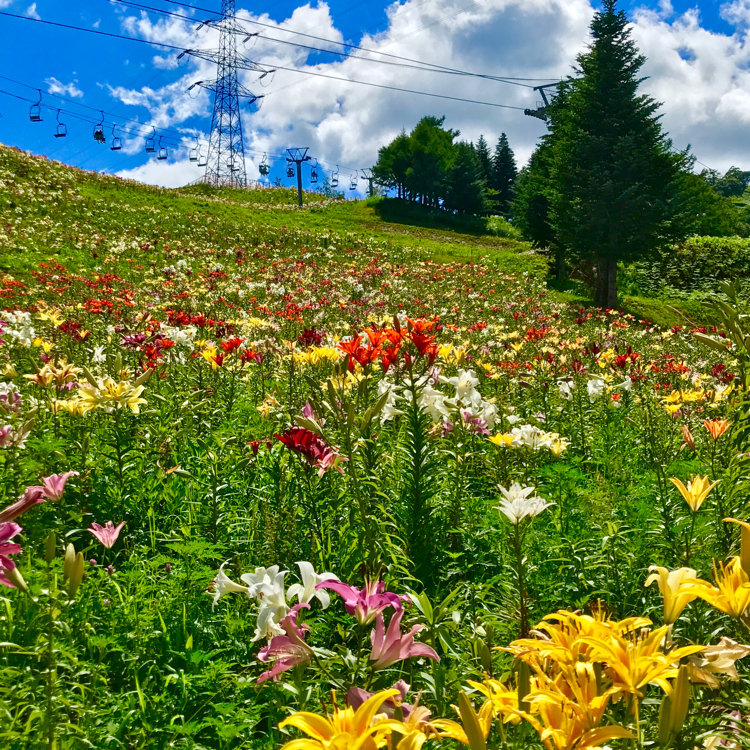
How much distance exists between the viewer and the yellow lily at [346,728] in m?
0.59

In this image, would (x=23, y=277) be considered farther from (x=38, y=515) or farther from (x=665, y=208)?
(x=665, y=208)

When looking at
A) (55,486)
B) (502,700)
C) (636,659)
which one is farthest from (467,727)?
(55,486)

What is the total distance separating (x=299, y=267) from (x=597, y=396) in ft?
29.5

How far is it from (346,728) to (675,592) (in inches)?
20.4

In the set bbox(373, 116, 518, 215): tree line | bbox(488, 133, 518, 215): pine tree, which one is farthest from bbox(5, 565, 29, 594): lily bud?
bbox(488, 133, 518, 215): pine tree

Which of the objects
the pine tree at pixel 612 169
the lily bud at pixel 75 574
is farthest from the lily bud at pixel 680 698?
the pine tree at pixel 612 169

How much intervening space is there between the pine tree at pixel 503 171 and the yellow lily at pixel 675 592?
192 feet

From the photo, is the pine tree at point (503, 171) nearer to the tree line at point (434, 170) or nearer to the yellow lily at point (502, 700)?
the tree line at point (434, 170)

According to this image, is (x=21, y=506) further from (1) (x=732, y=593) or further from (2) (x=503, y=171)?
(2) (x=503, y=171)

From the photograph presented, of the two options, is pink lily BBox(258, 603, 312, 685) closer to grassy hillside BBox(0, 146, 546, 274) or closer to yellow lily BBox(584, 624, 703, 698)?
yellow lily BBox(584, 624, 703, 698)

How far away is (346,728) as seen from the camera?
633 mm

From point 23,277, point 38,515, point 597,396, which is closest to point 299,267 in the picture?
point 23,277

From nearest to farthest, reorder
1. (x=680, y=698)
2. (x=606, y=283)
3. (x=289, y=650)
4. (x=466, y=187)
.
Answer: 1. (x=680, y=698)
2. (x=289, y=650)
3. (x=606, y=283)
4. (x=466, y=187)

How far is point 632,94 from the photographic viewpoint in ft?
50.5
